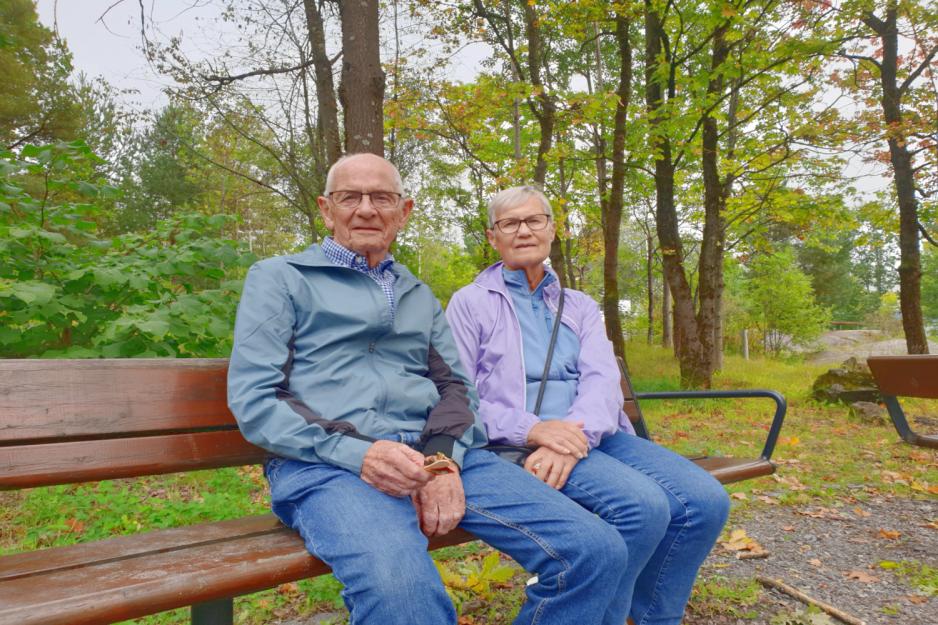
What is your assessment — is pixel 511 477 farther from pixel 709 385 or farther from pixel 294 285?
pixel 709 385

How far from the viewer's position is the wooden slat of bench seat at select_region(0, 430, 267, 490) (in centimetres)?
191

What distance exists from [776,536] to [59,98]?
2220cm

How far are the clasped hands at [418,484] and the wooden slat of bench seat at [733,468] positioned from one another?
125 cm

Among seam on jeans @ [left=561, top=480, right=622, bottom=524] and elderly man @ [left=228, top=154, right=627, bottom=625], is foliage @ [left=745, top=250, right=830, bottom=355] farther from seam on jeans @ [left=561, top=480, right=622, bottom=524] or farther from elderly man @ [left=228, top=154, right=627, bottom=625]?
elderly man @ [left=228, top=154, right=627, bottom=625]

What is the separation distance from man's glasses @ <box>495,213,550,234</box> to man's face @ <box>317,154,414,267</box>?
0.60m

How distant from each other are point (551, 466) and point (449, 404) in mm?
425

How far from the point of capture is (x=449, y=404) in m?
2.29

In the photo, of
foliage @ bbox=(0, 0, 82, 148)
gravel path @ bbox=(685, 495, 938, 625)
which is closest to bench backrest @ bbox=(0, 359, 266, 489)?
gravel path @ bbox=(685, 495, 938, 625)

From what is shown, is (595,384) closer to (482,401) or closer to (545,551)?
(482,401)

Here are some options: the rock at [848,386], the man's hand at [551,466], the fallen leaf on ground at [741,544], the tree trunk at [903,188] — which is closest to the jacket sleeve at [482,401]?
the man's hand at [551,466]

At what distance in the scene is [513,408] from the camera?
2527 millimetres

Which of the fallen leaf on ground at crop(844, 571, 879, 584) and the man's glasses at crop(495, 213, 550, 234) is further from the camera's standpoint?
the fallen leaf on ground at crop(844, 571, 879, 584)

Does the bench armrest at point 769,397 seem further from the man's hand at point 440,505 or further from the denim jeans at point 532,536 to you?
the man's hand at point 440,505

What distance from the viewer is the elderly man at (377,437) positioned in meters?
1.73
